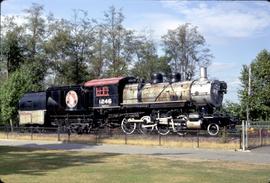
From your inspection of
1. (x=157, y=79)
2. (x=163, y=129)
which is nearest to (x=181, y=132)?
(x=163, y=129)

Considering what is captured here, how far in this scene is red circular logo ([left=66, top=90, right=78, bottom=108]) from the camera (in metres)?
34.7

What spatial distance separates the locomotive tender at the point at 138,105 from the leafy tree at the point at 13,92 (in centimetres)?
889

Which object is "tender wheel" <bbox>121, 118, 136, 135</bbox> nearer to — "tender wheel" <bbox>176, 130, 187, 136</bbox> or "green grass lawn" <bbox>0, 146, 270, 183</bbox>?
"tender wheel" <bbox>176, 130, 187, 136</bbox>

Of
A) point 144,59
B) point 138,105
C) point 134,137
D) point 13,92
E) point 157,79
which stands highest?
point 144,59

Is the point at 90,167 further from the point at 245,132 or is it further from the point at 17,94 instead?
the point at 17,94

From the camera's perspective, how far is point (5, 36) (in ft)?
176

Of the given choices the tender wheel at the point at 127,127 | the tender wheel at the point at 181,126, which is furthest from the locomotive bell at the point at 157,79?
the tender wheel at the point at 181,126

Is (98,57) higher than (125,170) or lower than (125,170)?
higher

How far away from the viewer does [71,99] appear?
35125 mm

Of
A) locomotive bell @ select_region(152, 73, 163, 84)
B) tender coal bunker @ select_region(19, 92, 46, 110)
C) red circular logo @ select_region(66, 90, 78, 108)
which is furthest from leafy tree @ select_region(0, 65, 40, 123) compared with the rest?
locomotive bell @ select_region(152, 73, 163, 84)

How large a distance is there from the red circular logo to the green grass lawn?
14.8m

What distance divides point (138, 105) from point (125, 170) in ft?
50.8

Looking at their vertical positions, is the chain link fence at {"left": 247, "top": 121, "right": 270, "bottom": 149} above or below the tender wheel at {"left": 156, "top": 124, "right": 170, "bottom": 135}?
below

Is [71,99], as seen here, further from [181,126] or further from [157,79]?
[181,126]
